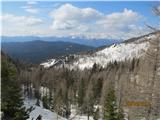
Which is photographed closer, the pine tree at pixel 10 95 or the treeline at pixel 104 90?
the pine tree at pixel 10 95

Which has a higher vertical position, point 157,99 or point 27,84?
point 157,99

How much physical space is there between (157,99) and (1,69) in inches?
313

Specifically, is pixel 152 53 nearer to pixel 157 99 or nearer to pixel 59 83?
pixel 157 99

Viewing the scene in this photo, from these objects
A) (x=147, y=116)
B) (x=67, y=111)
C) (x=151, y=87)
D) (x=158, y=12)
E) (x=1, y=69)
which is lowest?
(x=67, y=111)

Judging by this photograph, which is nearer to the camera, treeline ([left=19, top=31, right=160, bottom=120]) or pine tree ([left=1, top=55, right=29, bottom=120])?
pine tree ([left=1, top=55, right=29, bottom=120])

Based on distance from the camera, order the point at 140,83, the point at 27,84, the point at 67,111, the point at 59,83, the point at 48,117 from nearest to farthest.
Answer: the point at 140,83, the point at 48,117, the point at 67,111, the point at 59,83, the point at 27,84

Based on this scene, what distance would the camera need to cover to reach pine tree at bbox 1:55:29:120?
51.6 feet

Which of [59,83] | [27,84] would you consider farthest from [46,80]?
[59,83]

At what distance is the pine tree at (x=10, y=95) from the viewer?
1573 centimetres

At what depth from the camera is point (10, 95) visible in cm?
1605

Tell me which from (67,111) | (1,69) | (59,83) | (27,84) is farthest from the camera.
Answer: (27,84)

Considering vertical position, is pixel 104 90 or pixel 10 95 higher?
pixel 10 95

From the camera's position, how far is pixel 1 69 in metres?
15.5

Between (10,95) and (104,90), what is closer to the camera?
(10,95)
